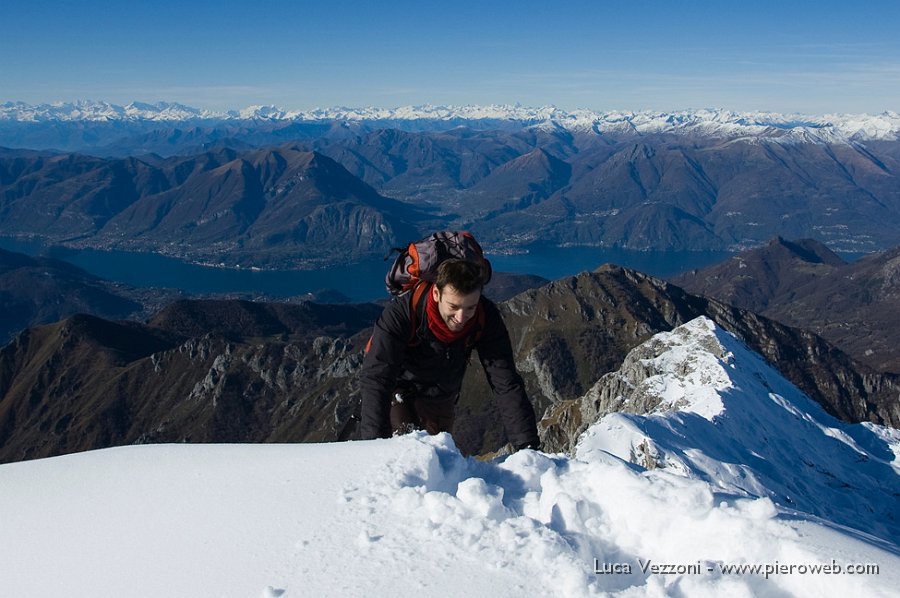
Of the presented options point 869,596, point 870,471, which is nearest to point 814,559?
point 869,596

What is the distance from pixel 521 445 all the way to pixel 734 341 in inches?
4317

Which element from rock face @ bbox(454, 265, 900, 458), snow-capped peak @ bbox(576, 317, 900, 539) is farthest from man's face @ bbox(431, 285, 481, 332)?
rock face @ bbox(454, 265, 900, 458)

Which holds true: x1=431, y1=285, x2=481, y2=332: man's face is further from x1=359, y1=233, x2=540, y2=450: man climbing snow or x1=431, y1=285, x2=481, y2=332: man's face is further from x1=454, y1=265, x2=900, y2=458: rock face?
x1=454, y1=265, x2=900, y2=458: rock face

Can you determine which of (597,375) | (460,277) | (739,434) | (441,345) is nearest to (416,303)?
(441,345)

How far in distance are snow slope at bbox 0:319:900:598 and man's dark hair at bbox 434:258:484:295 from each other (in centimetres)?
253

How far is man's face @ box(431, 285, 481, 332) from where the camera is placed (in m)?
9.61

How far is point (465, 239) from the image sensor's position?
36.6 ft

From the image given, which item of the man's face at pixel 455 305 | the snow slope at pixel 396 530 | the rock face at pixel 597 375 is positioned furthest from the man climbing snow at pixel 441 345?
the rock face at pixel 597 375

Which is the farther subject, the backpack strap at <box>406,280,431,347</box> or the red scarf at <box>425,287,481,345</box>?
the backpack strap at <box>406,280,431,347</box>

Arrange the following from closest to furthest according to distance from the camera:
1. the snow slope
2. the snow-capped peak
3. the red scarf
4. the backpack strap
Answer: the snow slope
the red scarf
the backpack strap
the snow-capped peak

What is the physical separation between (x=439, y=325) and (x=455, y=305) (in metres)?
0.90

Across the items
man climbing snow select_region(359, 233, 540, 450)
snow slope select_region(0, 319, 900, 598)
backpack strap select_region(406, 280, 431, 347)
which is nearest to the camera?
snow slope select_region(0, 319, 900, 598)

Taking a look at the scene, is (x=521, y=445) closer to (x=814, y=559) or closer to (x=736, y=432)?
(x=814, y=559)

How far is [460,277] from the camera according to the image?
952 centimetres
